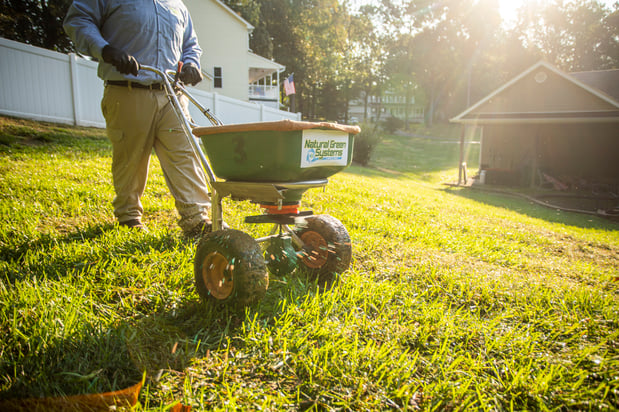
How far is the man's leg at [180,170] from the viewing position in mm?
3223

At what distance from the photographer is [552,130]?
16938mm

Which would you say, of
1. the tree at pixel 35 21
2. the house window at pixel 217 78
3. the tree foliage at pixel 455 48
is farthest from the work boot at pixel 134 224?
the tree foliage at pixel 455 48

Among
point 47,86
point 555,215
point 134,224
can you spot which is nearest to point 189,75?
point 134,224

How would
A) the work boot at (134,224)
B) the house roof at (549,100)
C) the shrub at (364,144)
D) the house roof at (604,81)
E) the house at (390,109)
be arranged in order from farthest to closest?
the house at (390,109)
the shrub at (364,144)
the house roof at (604,81)
the house roof at (549,100)
the work boot at (134,224)

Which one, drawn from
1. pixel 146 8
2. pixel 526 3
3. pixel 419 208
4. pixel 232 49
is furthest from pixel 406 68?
pixel 146 8

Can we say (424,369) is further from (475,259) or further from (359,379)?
(475,259)

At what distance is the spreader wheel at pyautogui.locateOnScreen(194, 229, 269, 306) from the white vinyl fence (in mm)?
8992

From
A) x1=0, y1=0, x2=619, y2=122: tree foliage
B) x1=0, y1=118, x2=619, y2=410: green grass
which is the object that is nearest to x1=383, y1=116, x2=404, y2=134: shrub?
x1=0, y1=0, x2=619, y2=122: tree foliage

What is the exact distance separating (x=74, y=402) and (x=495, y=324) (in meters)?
2.17

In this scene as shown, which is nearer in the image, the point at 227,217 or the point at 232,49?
the point at 227,217

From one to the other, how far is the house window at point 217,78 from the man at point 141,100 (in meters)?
21.2

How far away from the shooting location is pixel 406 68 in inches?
1934

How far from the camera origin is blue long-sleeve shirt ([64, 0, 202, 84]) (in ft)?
9.36

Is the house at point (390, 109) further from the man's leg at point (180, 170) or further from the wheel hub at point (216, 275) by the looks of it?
the wheel hub at point (216, 275)
